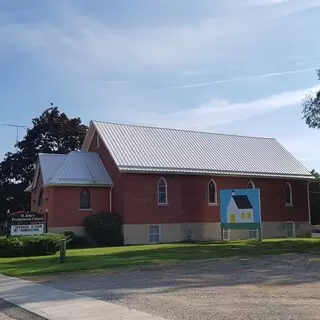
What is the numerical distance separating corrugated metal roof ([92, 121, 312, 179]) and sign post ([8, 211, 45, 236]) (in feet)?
27.9

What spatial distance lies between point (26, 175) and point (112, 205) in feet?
68.7

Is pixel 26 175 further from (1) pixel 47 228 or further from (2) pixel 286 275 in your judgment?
(2) pixel 286 275

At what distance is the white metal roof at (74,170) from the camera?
35.0 metres

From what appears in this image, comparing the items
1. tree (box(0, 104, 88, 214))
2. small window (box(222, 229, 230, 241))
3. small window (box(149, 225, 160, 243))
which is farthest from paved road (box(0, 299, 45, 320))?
tree (box(0, 104, 88, 214))

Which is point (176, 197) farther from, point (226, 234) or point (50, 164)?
point (50, 164)

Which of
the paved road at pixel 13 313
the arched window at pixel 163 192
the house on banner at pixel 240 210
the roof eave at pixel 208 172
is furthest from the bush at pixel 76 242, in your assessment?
the paved road at pixel 13 313

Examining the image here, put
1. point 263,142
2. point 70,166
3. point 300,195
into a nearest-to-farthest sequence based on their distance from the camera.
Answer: point 70,166
point 300,195
point 263,142

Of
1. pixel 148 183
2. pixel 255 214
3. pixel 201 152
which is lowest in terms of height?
pixel 255 214

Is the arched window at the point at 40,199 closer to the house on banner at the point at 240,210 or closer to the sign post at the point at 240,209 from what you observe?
the sign post at the point at 240,209

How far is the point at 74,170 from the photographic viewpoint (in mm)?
36125

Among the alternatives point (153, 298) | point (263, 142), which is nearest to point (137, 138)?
point (263, 142)

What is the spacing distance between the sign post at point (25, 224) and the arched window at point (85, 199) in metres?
7.69

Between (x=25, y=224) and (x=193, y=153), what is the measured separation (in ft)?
54.9

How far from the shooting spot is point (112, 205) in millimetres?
36750
